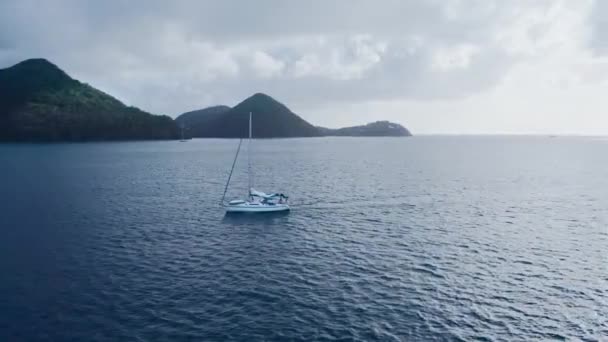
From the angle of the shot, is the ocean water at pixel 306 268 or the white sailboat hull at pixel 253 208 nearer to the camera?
the ocean water at pixel 306 268

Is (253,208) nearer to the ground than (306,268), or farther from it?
farther from it

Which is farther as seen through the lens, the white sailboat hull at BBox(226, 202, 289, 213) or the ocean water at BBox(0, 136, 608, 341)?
the white sailboat hull at BBox(226, 202, 289, 213)

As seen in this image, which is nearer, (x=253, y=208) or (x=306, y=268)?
(x=306, y=268)

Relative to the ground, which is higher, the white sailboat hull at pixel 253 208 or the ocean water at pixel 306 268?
the white sailboat hull at pixel 253 208

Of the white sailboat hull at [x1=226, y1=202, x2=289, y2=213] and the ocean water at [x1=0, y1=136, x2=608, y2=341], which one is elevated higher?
the white sailboat hull at [x1=226, y1=202, x2=289, y2=213]

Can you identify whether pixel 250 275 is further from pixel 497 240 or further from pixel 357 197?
pixel 357 197

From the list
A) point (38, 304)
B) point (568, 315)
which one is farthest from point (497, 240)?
A: point (38, 304)
